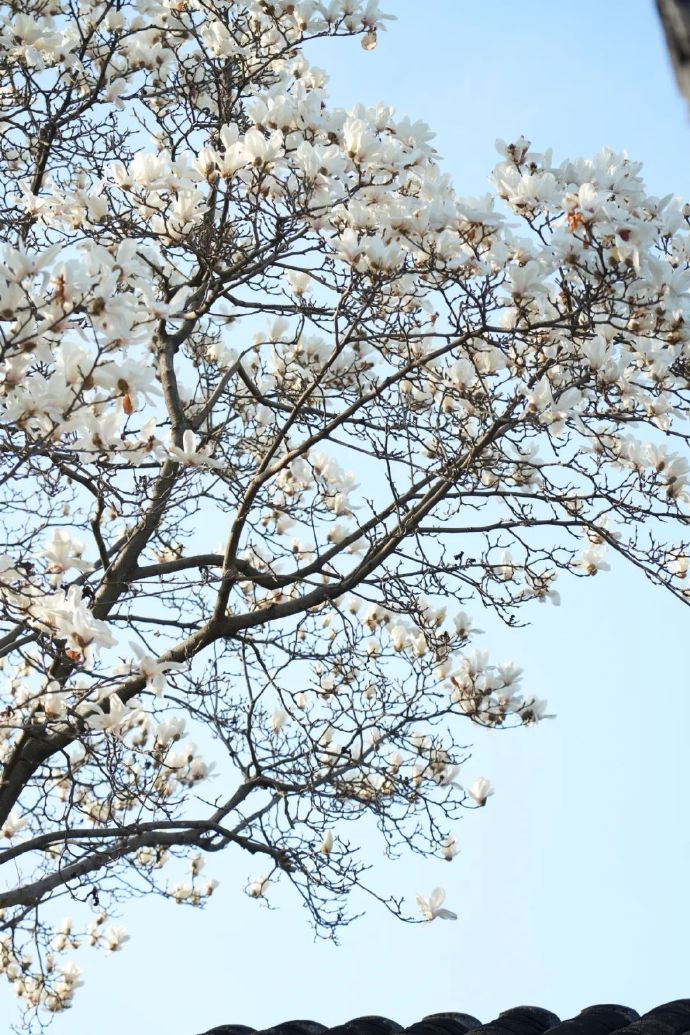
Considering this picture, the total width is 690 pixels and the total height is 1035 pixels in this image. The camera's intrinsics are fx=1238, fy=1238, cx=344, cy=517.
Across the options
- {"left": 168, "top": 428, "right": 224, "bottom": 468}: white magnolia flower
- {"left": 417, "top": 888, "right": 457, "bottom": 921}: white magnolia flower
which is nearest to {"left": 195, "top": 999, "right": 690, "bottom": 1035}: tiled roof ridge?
Answer: {"left": 417, "top": 888, "right": 457, "bottom": 921}: white magnolia flower

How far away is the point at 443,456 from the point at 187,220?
1.07 metres

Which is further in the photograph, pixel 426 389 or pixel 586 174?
pixel 426 389

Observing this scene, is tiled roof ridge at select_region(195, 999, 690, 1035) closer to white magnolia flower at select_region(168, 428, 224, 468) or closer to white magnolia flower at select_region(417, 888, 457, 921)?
white magnolia flower at select_region(417, 888, 457, 921)

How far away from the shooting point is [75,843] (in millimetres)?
3918

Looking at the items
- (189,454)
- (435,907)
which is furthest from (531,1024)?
(189,454)

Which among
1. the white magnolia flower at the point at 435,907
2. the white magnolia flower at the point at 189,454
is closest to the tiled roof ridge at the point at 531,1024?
the white magnolia flower at the point at 435,907

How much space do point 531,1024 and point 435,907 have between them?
0.80m

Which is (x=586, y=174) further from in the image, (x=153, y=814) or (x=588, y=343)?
(x=153, y=814)

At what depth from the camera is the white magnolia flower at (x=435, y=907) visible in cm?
440

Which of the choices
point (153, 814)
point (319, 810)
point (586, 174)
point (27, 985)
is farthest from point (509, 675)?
point (27, 985)

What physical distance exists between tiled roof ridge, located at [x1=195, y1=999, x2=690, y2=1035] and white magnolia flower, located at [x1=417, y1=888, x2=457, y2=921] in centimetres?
49

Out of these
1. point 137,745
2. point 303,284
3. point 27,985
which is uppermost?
point 303,284

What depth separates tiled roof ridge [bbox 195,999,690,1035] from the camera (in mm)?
3461

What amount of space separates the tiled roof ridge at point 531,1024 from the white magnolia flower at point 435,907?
1.61 feet
